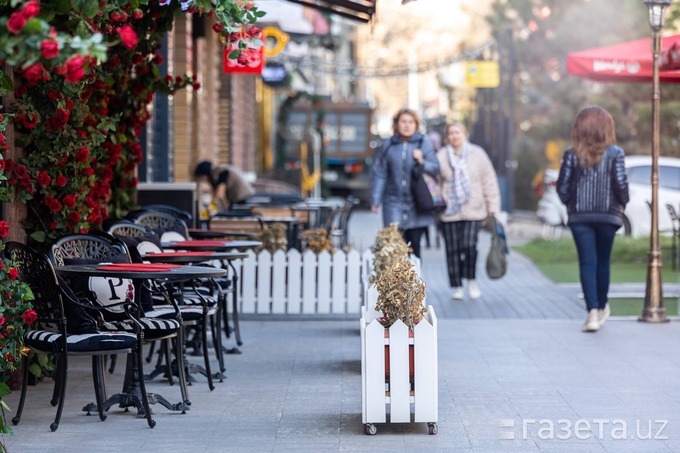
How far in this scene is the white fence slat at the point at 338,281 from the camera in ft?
40.8

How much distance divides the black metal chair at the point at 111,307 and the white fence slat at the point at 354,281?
361cm

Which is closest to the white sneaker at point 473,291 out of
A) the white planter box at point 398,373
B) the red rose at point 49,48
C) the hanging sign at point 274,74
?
the white planter box at point 398,373

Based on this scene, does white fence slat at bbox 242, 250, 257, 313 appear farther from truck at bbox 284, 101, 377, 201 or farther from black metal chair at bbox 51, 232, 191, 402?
truck at bbox 284, 101, 377, 201

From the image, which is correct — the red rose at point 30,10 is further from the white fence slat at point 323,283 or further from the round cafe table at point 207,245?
the white fence slat at point 323,283

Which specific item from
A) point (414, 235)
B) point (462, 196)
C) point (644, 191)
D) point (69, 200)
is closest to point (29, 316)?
point (69, 200)

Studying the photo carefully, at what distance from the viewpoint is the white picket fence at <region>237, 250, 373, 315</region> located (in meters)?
12.5

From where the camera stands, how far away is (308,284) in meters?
12.7

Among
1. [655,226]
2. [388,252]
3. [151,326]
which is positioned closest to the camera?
[151,326]

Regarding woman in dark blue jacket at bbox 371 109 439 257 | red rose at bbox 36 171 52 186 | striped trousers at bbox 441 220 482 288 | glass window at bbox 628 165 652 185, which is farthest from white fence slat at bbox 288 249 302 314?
glass window at bbox 628 165 652 185

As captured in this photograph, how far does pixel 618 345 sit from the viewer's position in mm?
10773

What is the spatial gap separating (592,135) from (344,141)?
2740 centimetres

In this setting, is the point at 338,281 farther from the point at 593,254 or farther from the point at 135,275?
the point at 135,275

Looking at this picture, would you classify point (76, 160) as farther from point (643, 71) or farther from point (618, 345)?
point (643, 71)

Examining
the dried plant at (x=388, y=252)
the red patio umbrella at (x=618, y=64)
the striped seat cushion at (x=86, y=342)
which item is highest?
the red patio umbrella at (x=618, y=64)
